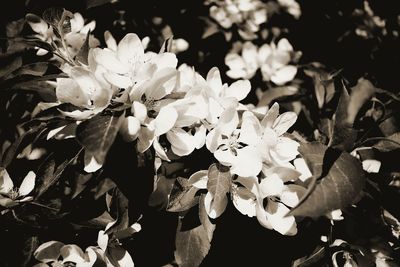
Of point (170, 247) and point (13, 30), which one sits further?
point (13, 30)

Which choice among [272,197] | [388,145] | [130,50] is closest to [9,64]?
[130,50]

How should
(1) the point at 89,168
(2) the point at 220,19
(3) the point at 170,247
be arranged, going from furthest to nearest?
(2) the point at 220,19, (3) the point at 170,247, (1) the point at 89,168

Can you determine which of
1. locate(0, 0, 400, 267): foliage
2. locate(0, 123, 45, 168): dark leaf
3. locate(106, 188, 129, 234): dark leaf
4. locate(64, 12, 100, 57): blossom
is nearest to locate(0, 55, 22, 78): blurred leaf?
locate(0, 0, 400, 267): foliage

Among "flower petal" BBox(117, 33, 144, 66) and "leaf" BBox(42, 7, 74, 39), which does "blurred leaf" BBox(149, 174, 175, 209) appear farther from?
"leaf" BBox(42, 7, 74, 39)

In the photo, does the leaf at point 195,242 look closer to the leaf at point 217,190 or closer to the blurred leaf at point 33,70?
the leaf at point 217,190

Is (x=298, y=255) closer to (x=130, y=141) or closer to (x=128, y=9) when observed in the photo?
(x=130, y=141)

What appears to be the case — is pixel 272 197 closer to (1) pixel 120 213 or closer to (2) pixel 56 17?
(1) pixel 120 213

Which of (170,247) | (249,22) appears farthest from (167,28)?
(170,247)
